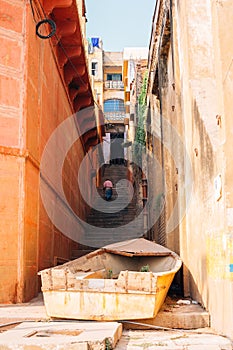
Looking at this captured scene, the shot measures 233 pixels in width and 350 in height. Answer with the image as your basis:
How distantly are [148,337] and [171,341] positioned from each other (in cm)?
48

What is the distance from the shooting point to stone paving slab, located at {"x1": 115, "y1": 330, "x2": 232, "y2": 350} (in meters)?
5.10

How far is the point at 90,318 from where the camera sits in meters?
6.43

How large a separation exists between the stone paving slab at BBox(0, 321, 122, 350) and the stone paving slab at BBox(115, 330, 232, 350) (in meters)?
0.22

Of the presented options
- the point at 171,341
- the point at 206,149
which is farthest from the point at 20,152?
the point at 171,341

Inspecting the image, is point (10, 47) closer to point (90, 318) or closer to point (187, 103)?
point (187, 103)

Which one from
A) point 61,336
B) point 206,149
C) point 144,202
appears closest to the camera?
point 61,336

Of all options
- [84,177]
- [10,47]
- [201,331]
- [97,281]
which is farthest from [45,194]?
[84,177]

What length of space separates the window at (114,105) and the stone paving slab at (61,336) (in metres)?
39.6

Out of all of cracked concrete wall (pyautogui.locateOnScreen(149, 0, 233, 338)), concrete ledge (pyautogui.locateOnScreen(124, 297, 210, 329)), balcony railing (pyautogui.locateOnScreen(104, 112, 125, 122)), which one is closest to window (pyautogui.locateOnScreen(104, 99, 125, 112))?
balcony railing (pyautogui.locateOnScreen(104, 112, 125, 122))

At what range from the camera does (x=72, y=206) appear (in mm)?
16172

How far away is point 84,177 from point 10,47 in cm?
1297

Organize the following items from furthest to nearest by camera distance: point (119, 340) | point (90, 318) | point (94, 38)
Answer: point (94, 38) < point (90, 318) < point (119, 340)

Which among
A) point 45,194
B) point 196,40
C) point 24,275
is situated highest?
point 196,40

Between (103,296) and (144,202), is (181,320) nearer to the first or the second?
(103,296)
